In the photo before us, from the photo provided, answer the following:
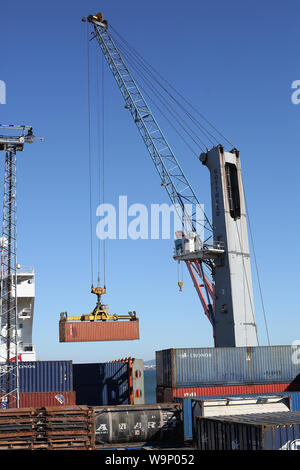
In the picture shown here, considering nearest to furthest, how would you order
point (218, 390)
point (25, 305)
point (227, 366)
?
point (218, 390) < point (227, 366) < point (25, 305)

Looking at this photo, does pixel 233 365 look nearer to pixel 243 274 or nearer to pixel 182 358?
pixel 182 358

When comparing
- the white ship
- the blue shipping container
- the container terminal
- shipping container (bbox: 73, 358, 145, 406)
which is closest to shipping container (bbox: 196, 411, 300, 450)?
the container terminal

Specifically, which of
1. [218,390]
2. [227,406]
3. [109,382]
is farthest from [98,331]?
[227,406]

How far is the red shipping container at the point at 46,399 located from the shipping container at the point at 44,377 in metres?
0.32

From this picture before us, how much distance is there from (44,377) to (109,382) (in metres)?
6.67

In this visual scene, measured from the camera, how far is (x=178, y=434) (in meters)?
31.2

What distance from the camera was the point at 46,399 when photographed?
38.7 m

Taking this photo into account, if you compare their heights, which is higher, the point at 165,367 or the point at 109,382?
the point at 165,367

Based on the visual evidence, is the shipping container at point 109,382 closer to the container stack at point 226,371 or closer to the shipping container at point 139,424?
the container stack at point 226,371

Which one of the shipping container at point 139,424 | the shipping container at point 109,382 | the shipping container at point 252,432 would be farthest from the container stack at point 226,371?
the shipping container at point 252,432

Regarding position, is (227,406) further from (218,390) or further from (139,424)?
(218,390)
